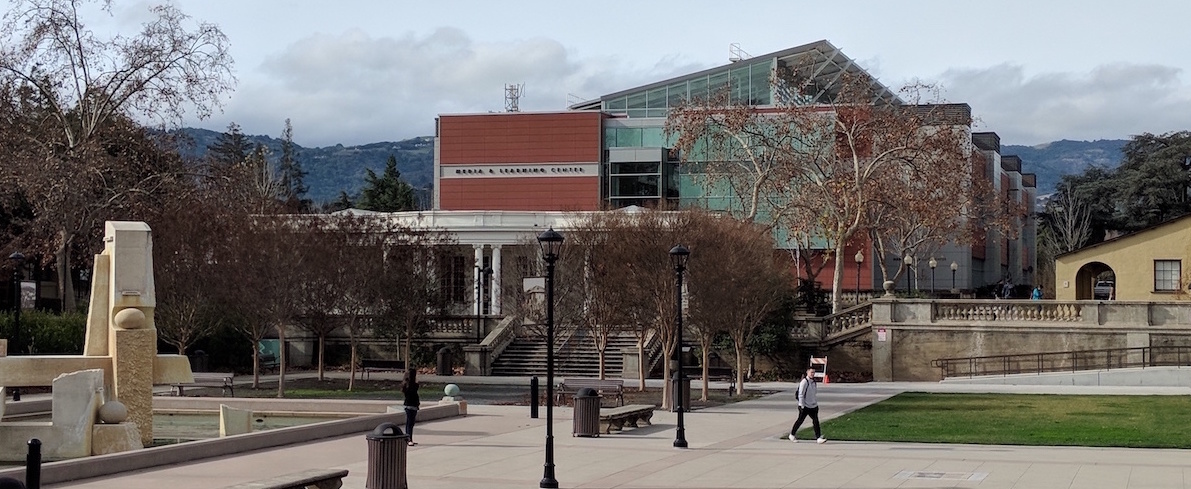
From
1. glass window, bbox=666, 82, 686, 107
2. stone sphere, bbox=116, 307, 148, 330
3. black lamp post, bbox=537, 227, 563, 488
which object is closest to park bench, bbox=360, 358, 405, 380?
stone sphere, bbox=116, 307, 148, 330

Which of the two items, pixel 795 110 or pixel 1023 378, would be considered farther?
pixel 795 110

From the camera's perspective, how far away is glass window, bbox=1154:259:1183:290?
50.0m

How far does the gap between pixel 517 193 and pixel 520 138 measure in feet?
11.0

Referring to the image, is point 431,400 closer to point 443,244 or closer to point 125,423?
point 125,423

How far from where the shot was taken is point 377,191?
383ft

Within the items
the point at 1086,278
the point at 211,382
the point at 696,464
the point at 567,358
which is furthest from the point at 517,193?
the point at 696,464

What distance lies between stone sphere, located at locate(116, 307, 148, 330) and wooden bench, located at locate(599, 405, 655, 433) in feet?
28.8

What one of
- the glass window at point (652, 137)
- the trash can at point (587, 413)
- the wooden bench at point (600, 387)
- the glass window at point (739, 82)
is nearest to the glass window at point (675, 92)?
the glass window at point (739, 82)

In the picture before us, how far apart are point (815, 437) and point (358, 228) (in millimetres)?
23732

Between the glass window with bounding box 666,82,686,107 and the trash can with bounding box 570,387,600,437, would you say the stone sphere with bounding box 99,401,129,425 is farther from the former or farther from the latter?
the glass window with bounding box 666,82,686,107

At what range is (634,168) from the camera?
77250 mm

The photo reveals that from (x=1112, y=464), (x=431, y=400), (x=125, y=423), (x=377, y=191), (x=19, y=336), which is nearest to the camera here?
(x=1112, y=464)

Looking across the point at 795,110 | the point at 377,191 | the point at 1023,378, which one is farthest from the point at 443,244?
the point at 377,191

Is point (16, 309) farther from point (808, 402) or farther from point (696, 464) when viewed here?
point (696, 464)
